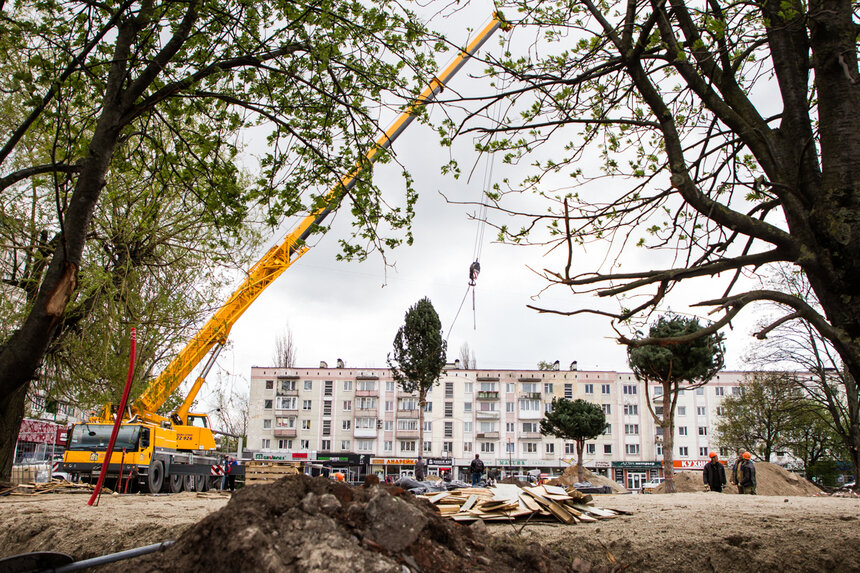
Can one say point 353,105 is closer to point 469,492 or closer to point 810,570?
point 469,492

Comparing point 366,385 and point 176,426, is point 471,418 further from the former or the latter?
point 176,426

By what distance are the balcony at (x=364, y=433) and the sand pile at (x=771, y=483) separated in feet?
149

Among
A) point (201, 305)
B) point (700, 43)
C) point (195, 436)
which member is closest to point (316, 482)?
point (700, 43)

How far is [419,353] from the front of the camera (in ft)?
164

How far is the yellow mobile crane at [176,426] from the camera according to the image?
1820cm

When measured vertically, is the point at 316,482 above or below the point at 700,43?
below

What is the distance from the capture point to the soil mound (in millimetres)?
3865

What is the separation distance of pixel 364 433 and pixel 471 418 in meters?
11.3

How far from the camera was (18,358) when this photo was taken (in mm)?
5168

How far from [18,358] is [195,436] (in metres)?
18.6

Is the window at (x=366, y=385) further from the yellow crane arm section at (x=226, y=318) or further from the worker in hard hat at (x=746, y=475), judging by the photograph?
the worker in hard hat at (x=746, y=475)

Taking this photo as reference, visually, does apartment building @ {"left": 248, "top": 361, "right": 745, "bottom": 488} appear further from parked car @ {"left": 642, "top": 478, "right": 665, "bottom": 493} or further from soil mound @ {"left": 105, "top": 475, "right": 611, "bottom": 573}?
soil mound @ {"left": 105, "top": 475, "right": 611, "bottom": 573}

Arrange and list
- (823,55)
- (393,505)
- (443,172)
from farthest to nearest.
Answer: (443,172) → (823,55) → (393,505)

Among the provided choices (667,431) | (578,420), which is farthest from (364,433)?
(667,431)
